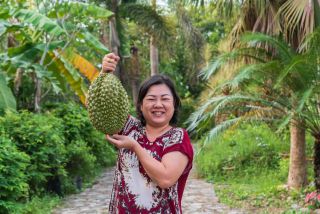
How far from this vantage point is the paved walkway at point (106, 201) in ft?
21.0

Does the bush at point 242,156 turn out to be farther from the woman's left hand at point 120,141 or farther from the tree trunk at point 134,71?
the woman's left hand at point 120,141

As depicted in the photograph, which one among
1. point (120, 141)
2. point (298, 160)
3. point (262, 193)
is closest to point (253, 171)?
point (262, 193)

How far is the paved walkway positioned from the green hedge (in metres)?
0.31

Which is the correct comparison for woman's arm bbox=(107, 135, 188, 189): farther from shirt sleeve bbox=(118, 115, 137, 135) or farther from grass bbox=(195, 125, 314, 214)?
grass bbox=(195, 125, 314, 214)

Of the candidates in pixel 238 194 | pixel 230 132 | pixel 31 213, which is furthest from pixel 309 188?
pixel 230 132

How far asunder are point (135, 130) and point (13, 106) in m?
4.03

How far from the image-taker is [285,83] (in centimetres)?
641

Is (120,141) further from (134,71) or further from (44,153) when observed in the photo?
(134,71)

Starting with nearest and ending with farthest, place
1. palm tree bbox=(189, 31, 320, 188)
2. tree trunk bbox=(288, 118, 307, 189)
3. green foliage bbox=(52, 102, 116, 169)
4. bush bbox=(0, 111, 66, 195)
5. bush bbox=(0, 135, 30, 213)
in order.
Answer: bush bbox=(0, 135, 30, 213), bush bbox=(0, 111, 66, 195), palm tree bbox=(189, 31, 320, 188), tree trunk bbox=(288, 118, 307, 189), green foliage bbox=(52, 102, 116, 169)

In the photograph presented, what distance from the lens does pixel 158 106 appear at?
1.84m

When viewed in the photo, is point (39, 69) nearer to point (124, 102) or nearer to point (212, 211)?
point (212, 211)

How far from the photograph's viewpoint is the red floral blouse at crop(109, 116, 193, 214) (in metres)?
1.82

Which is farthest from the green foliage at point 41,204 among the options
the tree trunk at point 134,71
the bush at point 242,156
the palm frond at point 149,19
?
the tree trunk at point 134,71

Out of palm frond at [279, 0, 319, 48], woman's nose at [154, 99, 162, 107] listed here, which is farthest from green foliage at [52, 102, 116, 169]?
woman's nose at [154, 99, 162, 107]
